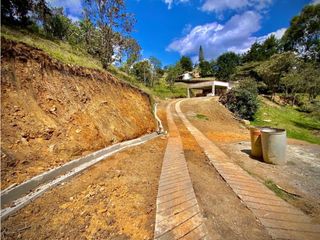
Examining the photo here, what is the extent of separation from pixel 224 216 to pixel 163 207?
91 centimetres

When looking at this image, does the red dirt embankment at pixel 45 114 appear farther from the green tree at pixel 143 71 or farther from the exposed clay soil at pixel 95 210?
the green tree at pixel 143 71

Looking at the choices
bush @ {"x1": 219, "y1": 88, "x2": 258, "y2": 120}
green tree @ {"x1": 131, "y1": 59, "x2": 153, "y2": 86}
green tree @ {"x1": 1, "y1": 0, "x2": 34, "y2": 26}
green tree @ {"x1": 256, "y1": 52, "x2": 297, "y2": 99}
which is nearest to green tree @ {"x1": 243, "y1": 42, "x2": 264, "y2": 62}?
green tree @ {"x1": 256, "y1": 52, "x2": 297, "y2": 99}

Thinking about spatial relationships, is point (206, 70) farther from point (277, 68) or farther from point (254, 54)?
point (277, 68)

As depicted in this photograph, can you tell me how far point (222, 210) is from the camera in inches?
121

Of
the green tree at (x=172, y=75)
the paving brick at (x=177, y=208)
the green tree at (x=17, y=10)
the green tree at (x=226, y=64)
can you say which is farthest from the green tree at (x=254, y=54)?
the paving brick at (x=177, y=208)

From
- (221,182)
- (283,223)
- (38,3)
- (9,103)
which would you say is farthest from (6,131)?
(38,3)

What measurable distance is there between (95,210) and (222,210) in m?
1.93

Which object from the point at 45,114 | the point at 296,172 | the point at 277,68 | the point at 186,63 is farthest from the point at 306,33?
the point at 45,114

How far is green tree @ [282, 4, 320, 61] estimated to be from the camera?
1672 inches

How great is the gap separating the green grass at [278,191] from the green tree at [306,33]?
163 feet

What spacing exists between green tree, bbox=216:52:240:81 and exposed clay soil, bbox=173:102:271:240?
5228 centimetres

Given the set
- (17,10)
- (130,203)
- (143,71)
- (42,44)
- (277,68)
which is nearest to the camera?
(130,203)

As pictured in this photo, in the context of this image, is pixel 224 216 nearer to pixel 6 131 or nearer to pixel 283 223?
pixel 283 223

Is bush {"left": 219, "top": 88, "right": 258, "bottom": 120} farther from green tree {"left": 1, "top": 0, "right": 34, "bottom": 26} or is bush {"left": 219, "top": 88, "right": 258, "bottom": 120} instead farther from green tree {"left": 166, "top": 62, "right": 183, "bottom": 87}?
green tree {"left": 166, "top": 62, "right": 183, "bottom": 87}
